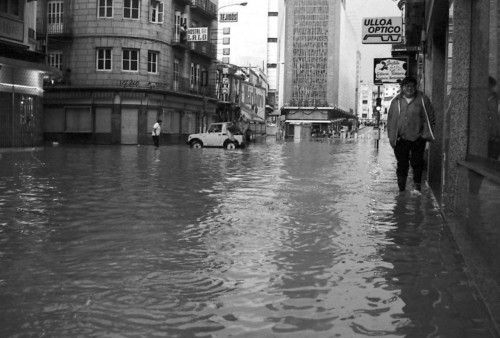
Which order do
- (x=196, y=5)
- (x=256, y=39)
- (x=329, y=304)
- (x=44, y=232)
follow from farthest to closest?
(x=256, y=39)
(x=196, y=5)
(x=44, y=232)
(x=329, y=304)

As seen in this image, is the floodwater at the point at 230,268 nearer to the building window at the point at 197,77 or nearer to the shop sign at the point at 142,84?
the shop sign at the point at 142,84

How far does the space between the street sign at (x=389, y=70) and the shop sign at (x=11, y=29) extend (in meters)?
15.5

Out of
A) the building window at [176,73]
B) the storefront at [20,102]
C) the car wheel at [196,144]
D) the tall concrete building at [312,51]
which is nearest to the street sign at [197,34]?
the building window at [176,73]

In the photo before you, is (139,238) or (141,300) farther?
(139,238)

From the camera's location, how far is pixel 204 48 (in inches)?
2221

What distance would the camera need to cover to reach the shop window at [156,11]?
1887 inches

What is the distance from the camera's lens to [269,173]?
1630cm

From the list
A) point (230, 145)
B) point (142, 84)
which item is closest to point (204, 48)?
point (142, 84)

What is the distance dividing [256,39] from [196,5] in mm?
74677

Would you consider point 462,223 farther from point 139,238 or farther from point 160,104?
point 160,104

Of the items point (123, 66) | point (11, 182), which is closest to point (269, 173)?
point (11, 182)

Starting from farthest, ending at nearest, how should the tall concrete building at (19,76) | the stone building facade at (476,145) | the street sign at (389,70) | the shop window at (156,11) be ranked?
the shop window at (156,11), the tall concrete building at (19,76), the street sign at (389,70), the stone building facade at (476,145)

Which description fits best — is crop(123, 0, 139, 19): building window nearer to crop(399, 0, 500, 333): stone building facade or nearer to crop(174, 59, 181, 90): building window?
crop(174, 59, 181, 90): building window

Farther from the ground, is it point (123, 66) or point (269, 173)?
point (123, 66)
